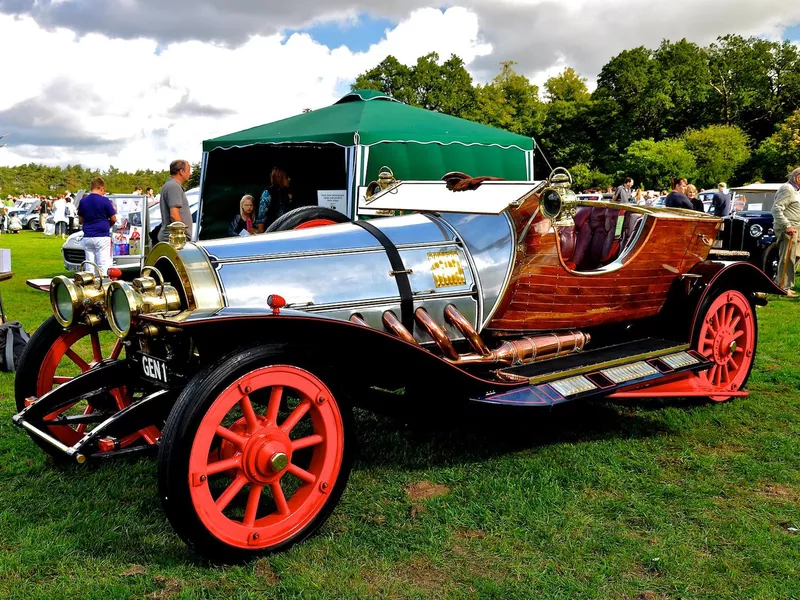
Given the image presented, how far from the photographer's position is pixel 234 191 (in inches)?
407

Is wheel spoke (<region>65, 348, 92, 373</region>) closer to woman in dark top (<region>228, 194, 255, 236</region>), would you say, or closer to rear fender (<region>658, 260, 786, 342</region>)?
rear fender (<region>658, 260, 786, 342</region>)

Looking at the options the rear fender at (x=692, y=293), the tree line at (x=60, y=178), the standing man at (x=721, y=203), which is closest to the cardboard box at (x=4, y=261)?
the rear fender at (x=692, y=293)

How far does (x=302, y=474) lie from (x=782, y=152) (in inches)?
1367

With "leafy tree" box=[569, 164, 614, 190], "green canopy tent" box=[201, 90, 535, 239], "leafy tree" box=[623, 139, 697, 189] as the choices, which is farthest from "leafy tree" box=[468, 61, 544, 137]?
"green canopy tent" box=[201, 90, 535, 239]

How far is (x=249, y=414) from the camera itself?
255 cm

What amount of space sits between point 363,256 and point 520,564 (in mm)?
1512

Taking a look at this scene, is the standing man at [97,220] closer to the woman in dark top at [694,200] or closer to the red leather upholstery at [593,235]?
the red leather upholstery at [593,235]

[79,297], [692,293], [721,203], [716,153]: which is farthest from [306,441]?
[716,153]

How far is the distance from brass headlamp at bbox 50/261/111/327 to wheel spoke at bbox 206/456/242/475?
1.02 meters

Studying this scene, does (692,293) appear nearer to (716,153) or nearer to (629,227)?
(629,227)

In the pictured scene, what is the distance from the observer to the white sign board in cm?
917

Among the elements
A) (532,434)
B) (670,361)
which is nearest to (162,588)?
(532,434)

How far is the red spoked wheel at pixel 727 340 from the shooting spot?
436 cm

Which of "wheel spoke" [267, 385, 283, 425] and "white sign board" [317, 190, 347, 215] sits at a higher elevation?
"white sign board" [317, 190, 347, 215]
